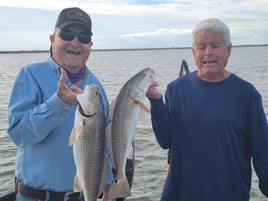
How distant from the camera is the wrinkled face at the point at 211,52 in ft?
13.5

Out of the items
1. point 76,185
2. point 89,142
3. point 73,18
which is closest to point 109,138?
point 89,142

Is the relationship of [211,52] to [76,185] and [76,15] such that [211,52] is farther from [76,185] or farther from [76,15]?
[76,185]

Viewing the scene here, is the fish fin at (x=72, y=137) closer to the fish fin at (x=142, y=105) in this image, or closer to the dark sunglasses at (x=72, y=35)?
the fish fin at (x=142, y=105)

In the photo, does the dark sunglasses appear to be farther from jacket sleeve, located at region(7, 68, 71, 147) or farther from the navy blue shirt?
the navy blue shirt

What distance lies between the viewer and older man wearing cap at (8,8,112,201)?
3.69m

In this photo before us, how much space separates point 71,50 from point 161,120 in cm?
117

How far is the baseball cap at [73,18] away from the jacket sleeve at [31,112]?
2.00ft

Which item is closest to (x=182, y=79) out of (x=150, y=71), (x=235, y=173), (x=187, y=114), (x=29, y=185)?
(x=187, y=114)

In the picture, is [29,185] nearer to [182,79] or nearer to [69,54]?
[69,54]

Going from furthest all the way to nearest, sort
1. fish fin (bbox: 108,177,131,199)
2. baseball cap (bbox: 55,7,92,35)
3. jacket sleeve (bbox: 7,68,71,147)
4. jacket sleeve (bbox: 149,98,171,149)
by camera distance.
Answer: jacket sleeve (bbox: 149,98,171,149) → baseball cap (bbox: 55,7,92,35) → fish fin (bbox: 108,177,131,199) → jacket sleeve (bbox: 7,68,71,147)

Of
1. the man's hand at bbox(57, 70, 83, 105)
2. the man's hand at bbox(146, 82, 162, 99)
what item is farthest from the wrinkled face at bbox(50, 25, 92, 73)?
the man's hand at bbox(146, 82, 162, 99)

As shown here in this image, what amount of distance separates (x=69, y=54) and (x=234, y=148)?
6.22 feet

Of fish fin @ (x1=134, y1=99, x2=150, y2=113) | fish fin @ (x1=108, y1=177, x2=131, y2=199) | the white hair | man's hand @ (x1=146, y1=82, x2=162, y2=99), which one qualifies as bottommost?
fish fin @ (x1=108, y1=177, x2=131, y2=199)

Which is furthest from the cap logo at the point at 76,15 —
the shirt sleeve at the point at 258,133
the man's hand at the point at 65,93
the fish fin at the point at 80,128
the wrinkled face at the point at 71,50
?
the shirt sleeve at the point at 258,133
